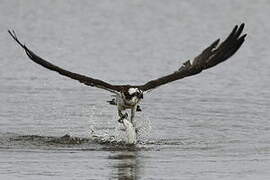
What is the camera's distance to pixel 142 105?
20734 millimetres

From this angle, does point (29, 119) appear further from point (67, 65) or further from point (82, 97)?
point (67, 65)

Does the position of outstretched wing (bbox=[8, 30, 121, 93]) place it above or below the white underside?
above

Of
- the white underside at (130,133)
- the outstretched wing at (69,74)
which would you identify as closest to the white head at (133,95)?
the outstretched wing at (69,74)

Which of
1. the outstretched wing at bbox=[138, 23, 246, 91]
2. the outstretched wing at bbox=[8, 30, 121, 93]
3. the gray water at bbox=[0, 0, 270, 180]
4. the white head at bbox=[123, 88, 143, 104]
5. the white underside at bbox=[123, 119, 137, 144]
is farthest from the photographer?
the white underside at bbox=[123, 119, 137, 144]

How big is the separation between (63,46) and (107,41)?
160 cm

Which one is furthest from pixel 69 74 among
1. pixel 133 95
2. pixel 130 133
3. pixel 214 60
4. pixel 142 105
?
pixel 142 105

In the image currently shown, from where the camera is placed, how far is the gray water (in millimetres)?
15094

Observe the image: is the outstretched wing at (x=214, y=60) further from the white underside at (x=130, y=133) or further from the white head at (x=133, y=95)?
the white underside at (x=130, y=133)

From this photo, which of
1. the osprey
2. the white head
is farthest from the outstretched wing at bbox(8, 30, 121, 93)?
the white head

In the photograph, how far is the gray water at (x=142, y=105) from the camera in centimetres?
1509

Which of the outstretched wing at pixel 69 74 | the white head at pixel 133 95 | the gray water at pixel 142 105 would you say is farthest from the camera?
the white head at pixel 133 95

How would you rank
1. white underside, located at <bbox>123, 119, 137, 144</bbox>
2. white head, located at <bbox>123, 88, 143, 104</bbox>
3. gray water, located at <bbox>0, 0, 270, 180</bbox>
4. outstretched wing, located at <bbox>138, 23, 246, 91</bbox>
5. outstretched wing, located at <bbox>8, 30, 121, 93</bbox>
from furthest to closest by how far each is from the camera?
white underside, located at <bbox>123, 119, 137, 144</bbox>, outstretched wing, located at <bbox>138, 23, 246, 91</bbox>, white head, located at <bbox>123, 88, 143, 104</bbox>, outstretched wing, located at <bbox>8, 30, 121, 93</bbox>, gray water, located at <bbox>0, 0, 270, 180</bbox>

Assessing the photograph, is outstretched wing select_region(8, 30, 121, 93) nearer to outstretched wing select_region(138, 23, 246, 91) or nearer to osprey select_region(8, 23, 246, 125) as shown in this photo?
osprey select_region(8, 23, 246, 125)

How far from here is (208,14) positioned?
121ft
